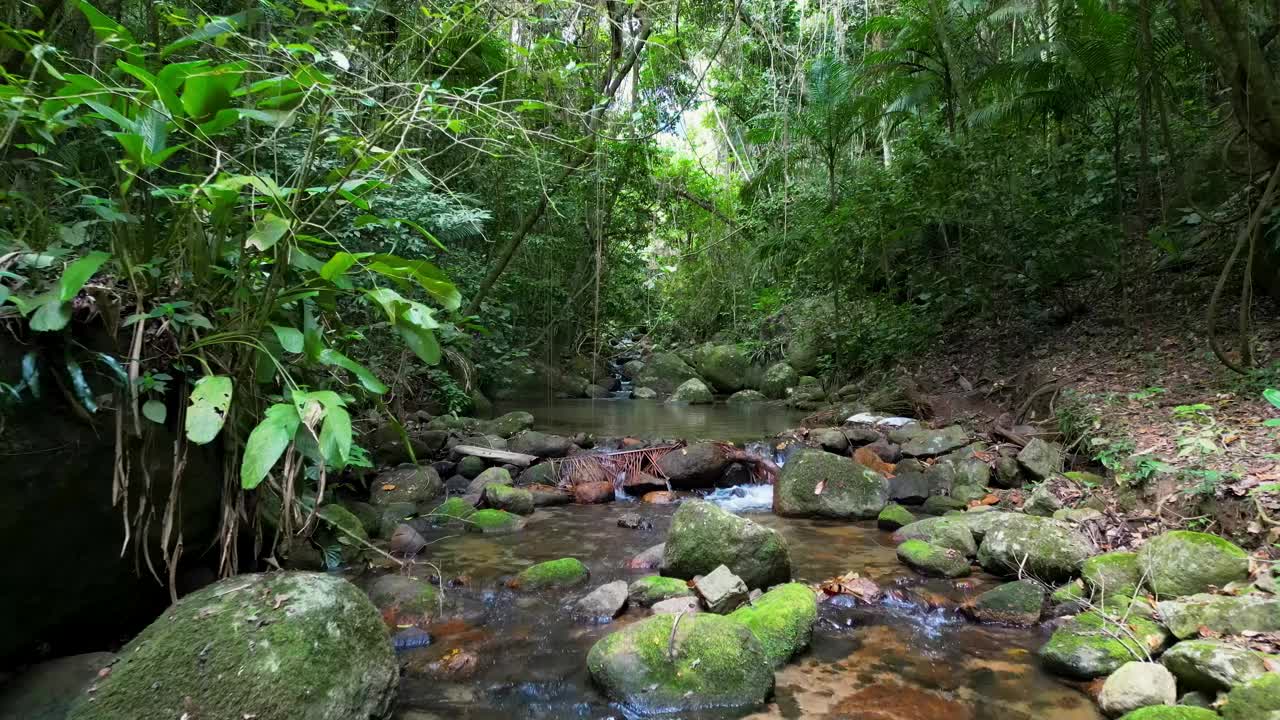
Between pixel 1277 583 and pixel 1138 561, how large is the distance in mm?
641

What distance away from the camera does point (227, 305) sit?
2.72 metres

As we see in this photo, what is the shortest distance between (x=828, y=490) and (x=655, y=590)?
8.47ft

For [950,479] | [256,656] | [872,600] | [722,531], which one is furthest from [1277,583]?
[256,656]

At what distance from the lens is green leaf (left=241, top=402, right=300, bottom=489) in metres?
1.96

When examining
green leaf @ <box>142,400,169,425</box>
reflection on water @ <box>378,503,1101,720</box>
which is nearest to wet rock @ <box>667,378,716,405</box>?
reflection on water @ <box>378,503,1101,720</box>

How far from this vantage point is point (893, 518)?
5387mm

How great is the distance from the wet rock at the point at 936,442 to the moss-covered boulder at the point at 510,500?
4077 mm

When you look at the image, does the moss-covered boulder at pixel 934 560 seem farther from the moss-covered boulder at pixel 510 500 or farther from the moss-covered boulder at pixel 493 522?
the moss-covered boulder at pixel 510 500

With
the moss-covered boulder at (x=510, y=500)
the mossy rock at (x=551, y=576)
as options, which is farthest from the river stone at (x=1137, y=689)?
the moss-covered boulder at (x=510, y=500)

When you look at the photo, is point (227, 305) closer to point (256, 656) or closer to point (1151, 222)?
point (256, 656)

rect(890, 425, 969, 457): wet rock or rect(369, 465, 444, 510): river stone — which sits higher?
rect(890, 425, 969, 457): wet rock

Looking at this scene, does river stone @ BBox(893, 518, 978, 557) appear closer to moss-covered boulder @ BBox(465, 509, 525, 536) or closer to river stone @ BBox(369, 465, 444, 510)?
moss-covered boulder @ BBox(465, 509, 525, 536)

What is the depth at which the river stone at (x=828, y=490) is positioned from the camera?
19.0 ft

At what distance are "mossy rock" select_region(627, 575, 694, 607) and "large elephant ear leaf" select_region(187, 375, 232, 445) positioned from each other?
8.09 feet
